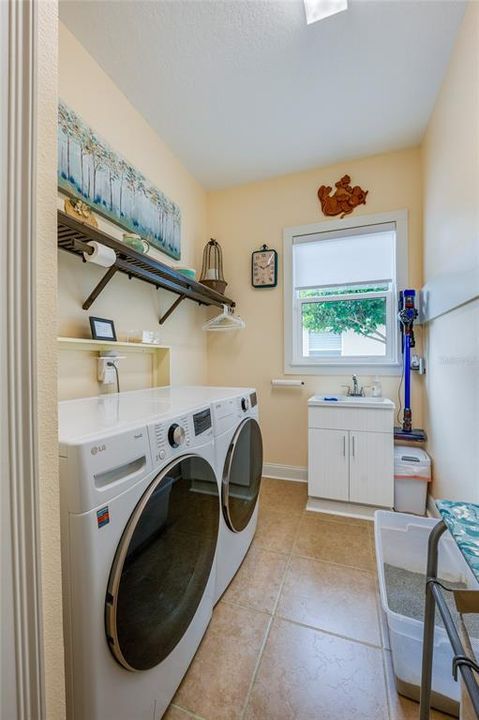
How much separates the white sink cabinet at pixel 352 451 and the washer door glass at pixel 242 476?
657mm

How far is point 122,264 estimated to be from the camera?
61.1 inches

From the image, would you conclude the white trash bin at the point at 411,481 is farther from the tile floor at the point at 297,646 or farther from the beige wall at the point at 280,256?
the tile floor at the point at 297,646

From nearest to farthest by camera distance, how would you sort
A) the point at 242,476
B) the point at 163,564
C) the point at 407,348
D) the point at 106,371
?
1. the point at 163,564
2. the point at 242,476
3. the point at 106,371
4. the point at 407,348

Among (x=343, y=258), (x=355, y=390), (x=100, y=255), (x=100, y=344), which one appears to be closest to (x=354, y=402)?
(x=355, y=390)

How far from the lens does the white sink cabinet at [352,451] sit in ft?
6.62

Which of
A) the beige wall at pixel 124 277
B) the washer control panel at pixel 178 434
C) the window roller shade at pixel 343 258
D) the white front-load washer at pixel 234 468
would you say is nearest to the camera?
the washer control panel at pixel 178 434

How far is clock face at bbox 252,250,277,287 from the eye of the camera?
270cm

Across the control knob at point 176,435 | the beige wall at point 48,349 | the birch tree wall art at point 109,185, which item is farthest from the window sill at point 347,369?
the beige wall at point 48,349

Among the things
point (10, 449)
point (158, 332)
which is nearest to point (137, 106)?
point (158, 332)

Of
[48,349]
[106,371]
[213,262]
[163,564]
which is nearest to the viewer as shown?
[48,349]

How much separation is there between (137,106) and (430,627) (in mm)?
2911

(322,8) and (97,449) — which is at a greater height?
(322,8)

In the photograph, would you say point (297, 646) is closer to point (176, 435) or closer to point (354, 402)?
point (176, 435)

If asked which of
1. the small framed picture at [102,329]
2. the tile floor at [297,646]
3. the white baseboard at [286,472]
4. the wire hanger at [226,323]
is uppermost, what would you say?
the wire hanger at [226,323]
